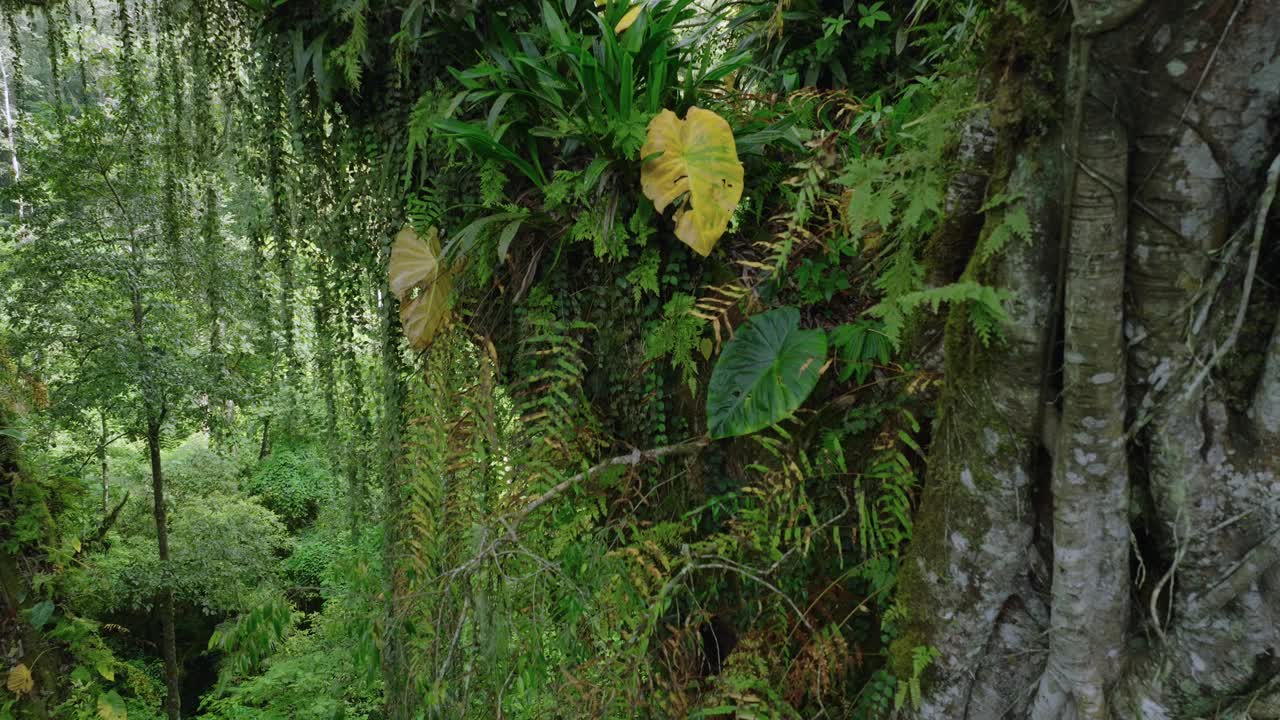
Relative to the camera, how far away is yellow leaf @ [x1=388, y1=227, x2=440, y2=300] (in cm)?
222

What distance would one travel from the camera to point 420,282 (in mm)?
2230

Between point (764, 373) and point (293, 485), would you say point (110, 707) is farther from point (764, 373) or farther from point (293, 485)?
point (293, 485)

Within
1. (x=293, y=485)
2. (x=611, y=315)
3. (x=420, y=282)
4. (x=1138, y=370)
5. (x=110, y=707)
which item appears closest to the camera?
(x=1138, y=370)

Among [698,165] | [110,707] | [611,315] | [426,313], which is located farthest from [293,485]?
[698,165]

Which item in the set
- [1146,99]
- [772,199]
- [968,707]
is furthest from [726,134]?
[968,707]

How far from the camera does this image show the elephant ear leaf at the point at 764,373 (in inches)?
64.1

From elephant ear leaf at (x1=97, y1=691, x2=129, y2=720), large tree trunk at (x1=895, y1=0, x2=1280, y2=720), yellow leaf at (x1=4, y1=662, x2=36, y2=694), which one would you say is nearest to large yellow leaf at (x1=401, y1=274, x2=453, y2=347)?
large tree trunk at (x1=895, y1=0, x2=1280, y2=720)

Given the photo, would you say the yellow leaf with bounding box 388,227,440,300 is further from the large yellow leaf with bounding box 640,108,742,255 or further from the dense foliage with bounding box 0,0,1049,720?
the large yellow leaf with bounding box 640,108,742,255

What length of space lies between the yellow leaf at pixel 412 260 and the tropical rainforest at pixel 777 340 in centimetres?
2

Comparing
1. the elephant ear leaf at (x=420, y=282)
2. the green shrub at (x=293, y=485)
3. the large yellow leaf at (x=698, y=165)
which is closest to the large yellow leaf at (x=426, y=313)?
the elephant ear leaf at (x=420, y=282)

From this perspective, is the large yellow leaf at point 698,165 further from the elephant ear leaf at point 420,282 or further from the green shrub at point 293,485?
the green shrub at point 293,485

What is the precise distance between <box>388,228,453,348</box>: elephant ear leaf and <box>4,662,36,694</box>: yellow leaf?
339 cm

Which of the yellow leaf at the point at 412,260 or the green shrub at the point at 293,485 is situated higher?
the yellow leaf at the point at 412,260

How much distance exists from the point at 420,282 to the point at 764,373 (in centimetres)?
123
